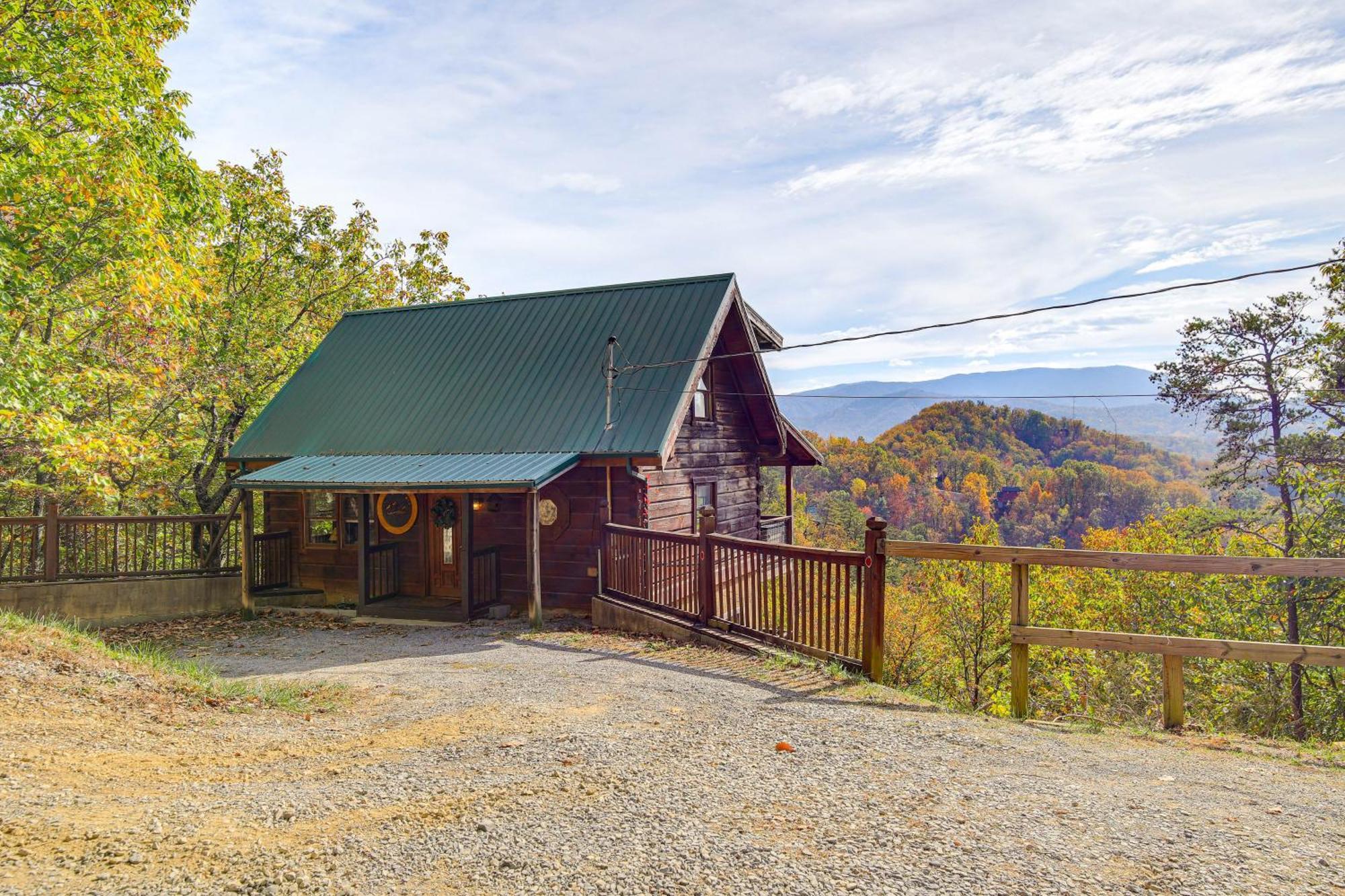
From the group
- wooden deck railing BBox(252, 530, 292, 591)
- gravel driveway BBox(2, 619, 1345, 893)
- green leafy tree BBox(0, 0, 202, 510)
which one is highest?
green leafy tree BBox(0, 0, 202, 510)

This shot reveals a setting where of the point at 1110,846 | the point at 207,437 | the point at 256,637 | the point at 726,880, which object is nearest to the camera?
the point at 726,880

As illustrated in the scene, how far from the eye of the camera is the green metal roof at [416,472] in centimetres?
1160

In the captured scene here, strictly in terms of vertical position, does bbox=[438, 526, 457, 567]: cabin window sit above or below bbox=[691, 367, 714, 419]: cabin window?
below

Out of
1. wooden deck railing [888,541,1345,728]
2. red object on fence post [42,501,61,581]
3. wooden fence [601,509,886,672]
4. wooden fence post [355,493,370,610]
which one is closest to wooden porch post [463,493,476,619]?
wooden fence post [355,493,370,610]

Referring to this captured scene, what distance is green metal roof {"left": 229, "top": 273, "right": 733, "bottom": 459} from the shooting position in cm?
1331

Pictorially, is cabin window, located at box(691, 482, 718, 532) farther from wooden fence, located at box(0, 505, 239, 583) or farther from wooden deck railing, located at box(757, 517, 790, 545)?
wooden fence, located at box(0, 505, 239, 583)

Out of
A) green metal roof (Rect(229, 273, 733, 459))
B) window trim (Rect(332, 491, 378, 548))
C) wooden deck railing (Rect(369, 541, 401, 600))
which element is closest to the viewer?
green metal roof (Rect(229, 273, 733, 459))

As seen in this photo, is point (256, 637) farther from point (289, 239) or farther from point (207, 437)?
point (289, 239)

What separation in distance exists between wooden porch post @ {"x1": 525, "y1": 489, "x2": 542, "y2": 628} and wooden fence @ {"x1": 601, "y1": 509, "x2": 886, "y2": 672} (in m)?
1.06

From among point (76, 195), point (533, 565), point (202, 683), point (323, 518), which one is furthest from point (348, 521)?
point (202, 683)

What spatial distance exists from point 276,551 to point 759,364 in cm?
1040

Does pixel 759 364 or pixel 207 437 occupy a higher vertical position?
pixel 759 364

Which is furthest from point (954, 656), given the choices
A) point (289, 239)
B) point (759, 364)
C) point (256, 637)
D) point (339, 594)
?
point (289, 239)

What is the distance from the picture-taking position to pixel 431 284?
27.6 meters
